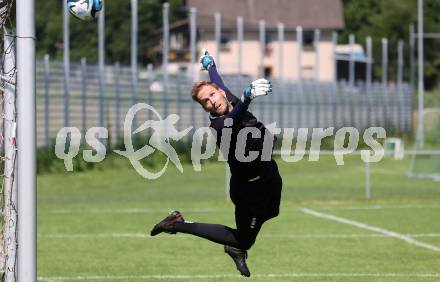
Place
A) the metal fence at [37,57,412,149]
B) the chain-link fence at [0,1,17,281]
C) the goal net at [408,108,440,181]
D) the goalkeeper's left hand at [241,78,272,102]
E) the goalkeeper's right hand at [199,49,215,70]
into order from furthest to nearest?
the metal fence at [37,57,412,149] → the goal net at [408,108,440,181] → the goalkeeper's right hand at [199,49,215,70] → the chain-link fence at [0,1,17,281] → the goalkeeper's left hand at [241,78,272,102]

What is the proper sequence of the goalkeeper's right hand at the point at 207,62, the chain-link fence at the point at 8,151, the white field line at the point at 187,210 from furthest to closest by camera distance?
1. the white field line at the point at 187,210
2. the goalkeeper's right hand at the point at 207,62
3. the chain-link fence at the point at 8,151

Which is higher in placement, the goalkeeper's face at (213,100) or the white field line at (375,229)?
the goalkeeper's face at (213,100)

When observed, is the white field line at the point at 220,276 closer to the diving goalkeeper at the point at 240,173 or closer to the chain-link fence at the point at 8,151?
the diving goalkeeper at the point at 240,173

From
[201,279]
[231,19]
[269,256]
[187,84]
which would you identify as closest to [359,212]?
[269,256]

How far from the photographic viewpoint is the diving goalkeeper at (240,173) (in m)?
9.83

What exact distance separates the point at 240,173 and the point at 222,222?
31.8ft

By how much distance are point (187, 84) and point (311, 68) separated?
4691 centimetres

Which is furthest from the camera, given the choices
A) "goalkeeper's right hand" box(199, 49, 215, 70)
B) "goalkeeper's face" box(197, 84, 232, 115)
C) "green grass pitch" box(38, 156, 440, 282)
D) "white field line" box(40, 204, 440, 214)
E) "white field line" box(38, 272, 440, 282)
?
"white field line" box(40, 204, 440, 214)

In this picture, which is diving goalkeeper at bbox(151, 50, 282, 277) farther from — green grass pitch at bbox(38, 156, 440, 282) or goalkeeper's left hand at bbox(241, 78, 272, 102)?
green grass pitch at bbox(38, 156, 440, 282)

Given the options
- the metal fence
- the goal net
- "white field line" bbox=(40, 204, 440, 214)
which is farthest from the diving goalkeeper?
the metal fence

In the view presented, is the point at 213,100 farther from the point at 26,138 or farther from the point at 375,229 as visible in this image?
the point at 375,229

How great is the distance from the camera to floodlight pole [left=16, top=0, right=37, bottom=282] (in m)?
8.70

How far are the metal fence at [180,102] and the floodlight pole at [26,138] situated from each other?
79.6 feet

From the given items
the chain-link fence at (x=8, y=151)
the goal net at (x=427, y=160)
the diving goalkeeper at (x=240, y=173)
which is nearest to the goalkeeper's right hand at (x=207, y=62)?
the diving goalkeeper at (x=240, y=173)
